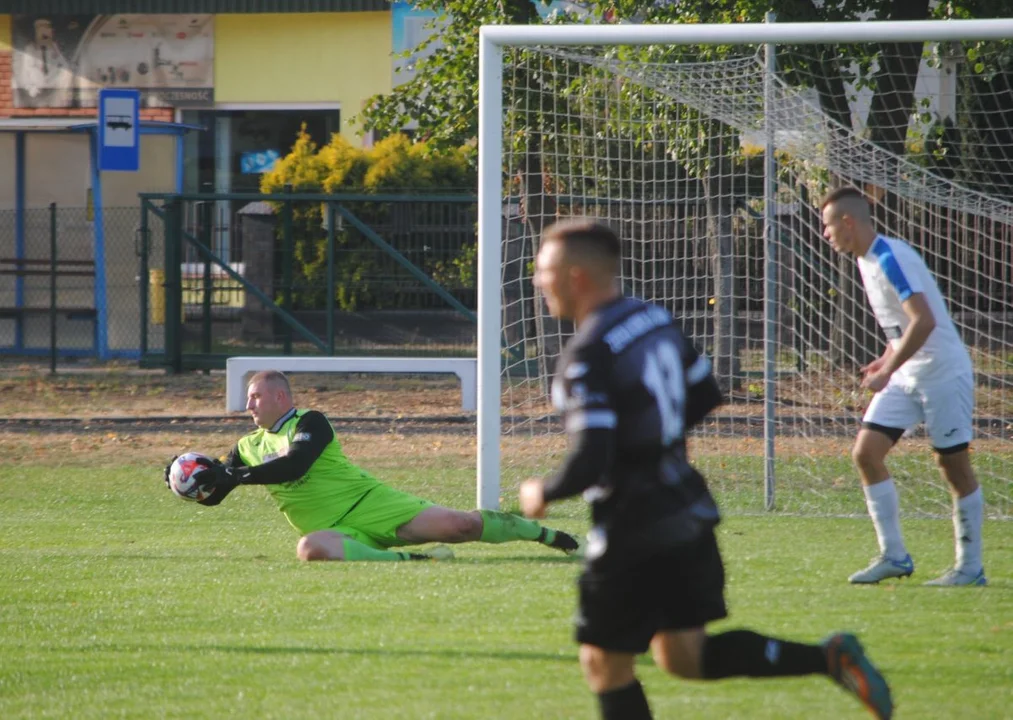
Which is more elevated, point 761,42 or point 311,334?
point 761,42

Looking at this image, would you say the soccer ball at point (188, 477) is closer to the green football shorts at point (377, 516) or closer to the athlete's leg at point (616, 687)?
the green football shorts at point (377, 516)

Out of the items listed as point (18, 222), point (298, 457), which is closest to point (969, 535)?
point (298, 457)

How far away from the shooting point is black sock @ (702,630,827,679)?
4.02 meters

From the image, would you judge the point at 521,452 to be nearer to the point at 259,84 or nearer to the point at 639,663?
the point at 639,663

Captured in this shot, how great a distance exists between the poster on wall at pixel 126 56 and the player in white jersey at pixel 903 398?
20032mm

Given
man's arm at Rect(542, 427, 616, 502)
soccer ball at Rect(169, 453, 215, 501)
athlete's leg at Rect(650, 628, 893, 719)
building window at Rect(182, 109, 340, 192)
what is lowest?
athlete's leg at Rect(650, 628, 893, 719)

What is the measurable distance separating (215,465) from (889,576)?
11.5ft

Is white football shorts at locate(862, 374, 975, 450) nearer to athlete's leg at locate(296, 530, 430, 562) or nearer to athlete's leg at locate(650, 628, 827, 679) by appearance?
athlete's leg at locate(296, 530, 430, 562)

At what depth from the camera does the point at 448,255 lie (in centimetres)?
1788

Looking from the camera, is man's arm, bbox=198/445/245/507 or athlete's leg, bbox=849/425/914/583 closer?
athlete's leg, bbox=849/425/914/583

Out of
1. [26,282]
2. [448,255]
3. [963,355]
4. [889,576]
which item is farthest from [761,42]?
[26,282]

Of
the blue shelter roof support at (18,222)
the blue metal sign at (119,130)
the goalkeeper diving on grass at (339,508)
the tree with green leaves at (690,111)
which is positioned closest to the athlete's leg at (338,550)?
the goalkeeper diving on grass at (339,508)

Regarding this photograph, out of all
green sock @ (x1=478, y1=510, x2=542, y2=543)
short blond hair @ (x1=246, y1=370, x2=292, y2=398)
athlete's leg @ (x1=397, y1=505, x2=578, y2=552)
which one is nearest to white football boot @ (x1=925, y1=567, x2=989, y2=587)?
athlete's leg @ (x1=397, y1=505, x2=578, y2=552)

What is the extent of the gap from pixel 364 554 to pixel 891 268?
317 centimetres
